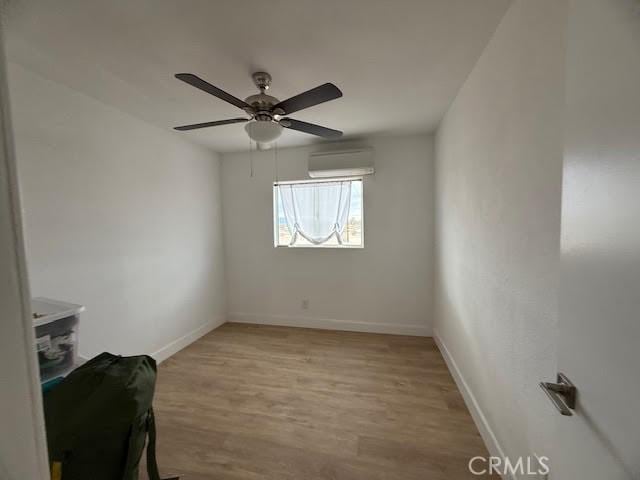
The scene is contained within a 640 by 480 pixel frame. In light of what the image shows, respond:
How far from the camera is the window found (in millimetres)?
3059

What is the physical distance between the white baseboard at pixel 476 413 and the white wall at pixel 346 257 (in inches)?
32.2

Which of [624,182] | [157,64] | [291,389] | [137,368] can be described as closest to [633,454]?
[624,182]

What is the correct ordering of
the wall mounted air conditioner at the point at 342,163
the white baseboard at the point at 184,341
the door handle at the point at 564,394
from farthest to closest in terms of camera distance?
the wall mounted air conditioner at the point at 342,163 < the white baseboard at the point at 184,341 < the door handle at the point at 564,394

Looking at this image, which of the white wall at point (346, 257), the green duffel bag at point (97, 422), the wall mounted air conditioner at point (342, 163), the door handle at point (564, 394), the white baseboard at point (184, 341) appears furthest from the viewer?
the white wall at point (346, 257)

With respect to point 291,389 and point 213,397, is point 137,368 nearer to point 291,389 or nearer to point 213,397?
point 213,397

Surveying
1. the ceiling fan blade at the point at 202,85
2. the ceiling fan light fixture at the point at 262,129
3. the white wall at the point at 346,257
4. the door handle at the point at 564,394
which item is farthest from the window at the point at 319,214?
the door handle at the point at 564,394

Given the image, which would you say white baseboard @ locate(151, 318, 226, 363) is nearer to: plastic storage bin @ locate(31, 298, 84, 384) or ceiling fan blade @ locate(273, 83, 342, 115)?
plastic storage bin @ locate(31, 298, 84, 384)

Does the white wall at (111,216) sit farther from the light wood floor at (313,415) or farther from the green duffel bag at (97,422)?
the green duffel bag at (97,422)

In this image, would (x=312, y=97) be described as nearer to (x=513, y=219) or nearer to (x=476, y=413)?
(x=513, y=219)

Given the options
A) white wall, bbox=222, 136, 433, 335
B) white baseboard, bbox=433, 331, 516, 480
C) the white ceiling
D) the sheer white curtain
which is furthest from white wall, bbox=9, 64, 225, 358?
white baseboard, bbox=433, 331, 516, 480

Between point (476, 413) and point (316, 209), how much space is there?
2448mm

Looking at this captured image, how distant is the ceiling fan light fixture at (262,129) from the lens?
5.16 feet

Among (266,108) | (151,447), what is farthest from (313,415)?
(266,108)

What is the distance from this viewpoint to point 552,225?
0.89m
